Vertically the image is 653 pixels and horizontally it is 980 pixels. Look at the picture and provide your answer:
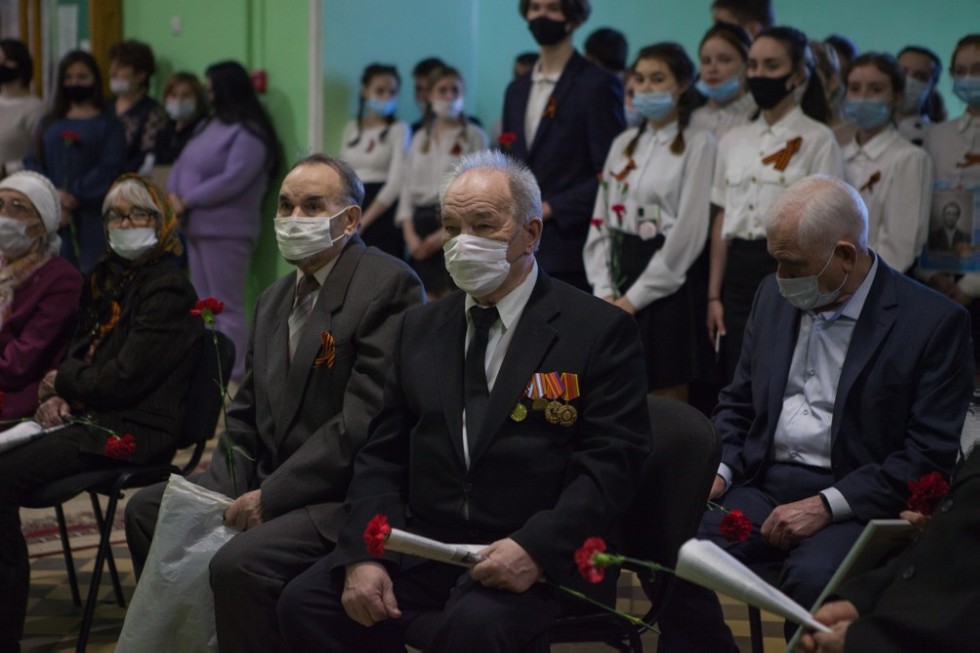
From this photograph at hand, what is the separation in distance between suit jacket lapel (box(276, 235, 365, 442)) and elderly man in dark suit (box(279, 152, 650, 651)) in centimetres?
46

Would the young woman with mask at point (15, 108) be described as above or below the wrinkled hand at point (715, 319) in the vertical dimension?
above

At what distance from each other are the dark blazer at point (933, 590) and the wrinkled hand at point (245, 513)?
60.3 inches

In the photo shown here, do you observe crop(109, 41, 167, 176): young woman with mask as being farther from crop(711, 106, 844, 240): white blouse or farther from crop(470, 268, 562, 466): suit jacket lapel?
crop(470, 268, 562, 466): suit jacket lapel

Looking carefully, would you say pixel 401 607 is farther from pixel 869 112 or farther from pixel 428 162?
pixel 428 162

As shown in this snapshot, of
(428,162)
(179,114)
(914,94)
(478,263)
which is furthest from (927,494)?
(179,114)

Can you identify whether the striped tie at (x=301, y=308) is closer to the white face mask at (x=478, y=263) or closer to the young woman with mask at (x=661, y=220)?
the white face mask at (x=478, y=263)

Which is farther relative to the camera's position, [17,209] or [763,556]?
[17,209]

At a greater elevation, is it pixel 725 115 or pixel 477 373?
pixel 725 115

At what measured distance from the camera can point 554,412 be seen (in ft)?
9.27

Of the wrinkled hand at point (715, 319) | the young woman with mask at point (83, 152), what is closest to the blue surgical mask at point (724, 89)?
the wrinkled hand at point (715, 319)

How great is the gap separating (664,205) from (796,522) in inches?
77.8

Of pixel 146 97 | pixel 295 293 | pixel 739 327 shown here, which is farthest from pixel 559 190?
pixel 146 97

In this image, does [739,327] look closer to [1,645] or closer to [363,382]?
[363,382]

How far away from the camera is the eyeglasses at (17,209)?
4.48 metres
